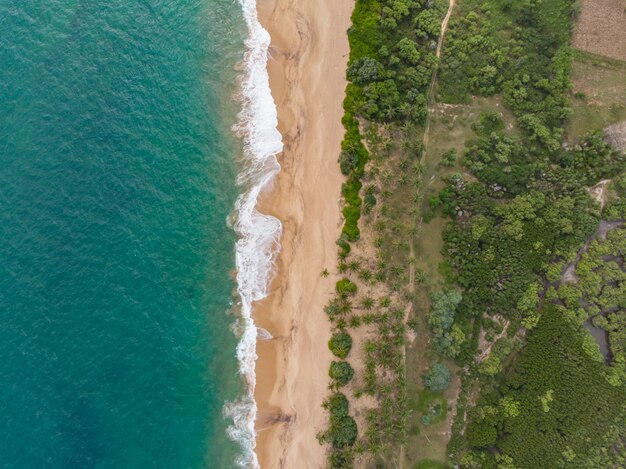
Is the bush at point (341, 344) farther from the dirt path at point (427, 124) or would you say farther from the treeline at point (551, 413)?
the treeline at point (551, 413)

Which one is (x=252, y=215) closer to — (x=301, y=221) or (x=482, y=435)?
(x=301, y=221)

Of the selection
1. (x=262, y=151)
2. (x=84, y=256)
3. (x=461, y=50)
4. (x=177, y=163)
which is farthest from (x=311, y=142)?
(x=84, y=256)

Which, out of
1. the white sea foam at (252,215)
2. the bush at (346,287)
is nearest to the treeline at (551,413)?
the bush at (346,287)

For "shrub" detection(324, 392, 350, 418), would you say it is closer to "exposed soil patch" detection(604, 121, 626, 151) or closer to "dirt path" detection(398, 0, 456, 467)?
"dirt path" detection(398, 0, 456, 467)

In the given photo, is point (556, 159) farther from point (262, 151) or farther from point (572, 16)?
point (262, 151)

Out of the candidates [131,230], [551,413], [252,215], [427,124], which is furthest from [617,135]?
[131,230]
